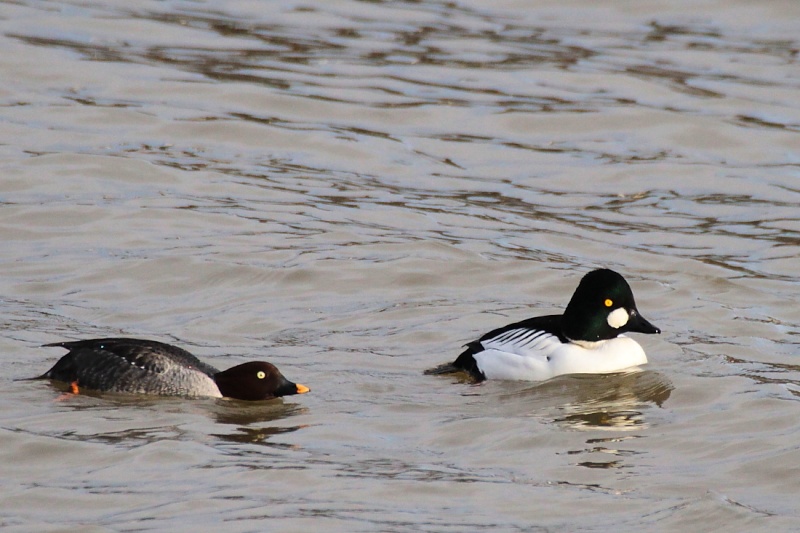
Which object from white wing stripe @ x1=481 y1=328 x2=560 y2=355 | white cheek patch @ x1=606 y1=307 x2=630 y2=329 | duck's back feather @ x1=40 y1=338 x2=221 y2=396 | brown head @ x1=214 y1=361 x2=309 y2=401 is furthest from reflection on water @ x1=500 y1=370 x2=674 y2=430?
duck's back feather @ x1=40 y1=338 x2=221 y2=396

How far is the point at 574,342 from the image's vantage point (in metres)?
10.5

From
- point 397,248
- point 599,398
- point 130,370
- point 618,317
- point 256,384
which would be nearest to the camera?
point 256,384

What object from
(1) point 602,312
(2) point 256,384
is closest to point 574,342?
(1) point 602,312

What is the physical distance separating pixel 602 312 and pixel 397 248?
3164 mm

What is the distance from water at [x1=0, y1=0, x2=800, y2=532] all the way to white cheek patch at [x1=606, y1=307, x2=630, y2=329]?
17.3 inches

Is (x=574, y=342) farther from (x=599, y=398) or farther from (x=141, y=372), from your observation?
(x=141, y=372)

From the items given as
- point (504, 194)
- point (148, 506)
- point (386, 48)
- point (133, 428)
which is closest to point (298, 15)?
point (386, 48)

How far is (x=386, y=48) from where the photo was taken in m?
19.9

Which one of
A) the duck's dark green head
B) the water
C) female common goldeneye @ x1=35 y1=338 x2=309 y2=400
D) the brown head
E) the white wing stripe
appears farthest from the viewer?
the duck's dark green head

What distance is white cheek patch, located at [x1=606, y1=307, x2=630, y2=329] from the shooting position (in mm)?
10445

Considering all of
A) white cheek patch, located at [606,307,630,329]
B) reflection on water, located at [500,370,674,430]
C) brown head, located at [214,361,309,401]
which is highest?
white cheek patch, located at [606,307,630,329]

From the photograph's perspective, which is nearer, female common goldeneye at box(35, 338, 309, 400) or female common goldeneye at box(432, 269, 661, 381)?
female common goldeneye at box(35, 338, 309, 400)

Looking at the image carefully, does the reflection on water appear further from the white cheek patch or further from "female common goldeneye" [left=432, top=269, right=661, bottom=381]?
the white cheek patch

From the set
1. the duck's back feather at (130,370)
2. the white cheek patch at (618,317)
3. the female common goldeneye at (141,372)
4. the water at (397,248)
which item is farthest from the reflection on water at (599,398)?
the duck's back feather at (130,370)
